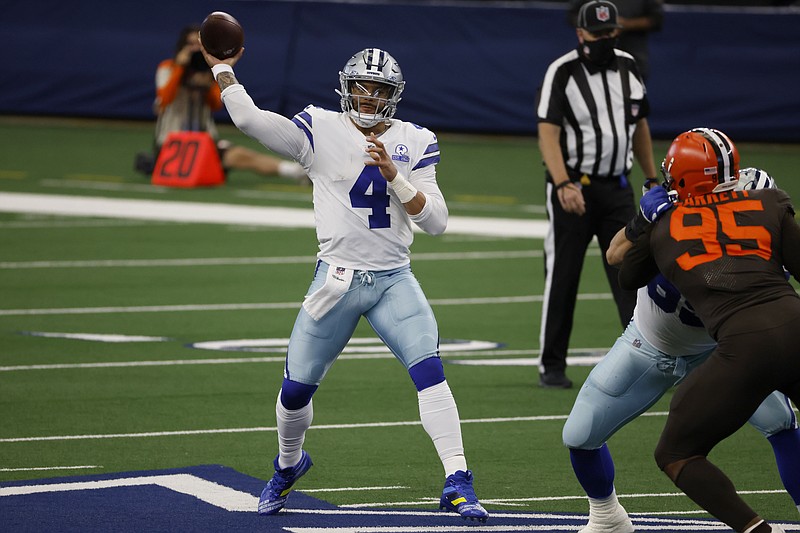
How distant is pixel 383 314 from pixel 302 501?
34.9 inches

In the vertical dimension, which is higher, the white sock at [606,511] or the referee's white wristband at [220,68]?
the referee's white wristband at [220,68]

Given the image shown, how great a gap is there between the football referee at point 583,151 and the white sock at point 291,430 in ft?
8.88

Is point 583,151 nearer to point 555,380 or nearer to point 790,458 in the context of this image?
point 555,380

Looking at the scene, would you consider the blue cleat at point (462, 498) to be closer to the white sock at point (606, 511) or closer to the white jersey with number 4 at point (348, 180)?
the white sock at point (606, 511)

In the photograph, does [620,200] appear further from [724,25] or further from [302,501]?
[724,25]

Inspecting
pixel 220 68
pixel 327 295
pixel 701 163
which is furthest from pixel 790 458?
pixel 220 68

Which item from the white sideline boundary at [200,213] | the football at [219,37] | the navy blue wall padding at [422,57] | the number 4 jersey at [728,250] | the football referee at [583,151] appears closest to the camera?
the number 4 jersey at [728,250]

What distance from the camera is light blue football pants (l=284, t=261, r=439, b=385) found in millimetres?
5973

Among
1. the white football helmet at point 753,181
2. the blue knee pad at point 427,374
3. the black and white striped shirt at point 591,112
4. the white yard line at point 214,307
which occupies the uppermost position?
the white football helmet at point 753,181

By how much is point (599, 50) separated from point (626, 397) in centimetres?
339

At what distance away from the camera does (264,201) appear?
17.1 m

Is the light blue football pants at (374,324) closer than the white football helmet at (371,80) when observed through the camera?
Yes

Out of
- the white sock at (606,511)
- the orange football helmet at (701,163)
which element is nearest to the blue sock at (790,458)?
the white sock at (606,511)

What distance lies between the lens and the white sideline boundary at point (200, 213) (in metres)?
15.3
